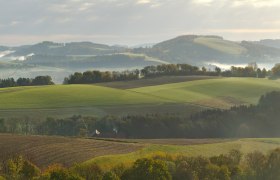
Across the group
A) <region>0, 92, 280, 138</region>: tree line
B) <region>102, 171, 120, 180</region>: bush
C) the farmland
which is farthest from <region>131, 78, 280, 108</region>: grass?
<region>102, 171, 120, 180</region>: bush

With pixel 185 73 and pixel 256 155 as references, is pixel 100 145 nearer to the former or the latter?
pixel 256 155

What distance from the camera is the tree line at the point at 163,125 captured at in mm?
98250

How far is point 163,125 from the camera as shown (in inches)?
4070

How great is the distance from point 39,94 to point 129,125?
128 feet

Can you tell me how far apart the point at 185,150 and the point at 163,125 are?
35.3m

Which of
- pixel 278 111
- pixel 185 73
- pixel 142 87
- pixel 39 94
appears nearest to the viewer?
pixel 278 111

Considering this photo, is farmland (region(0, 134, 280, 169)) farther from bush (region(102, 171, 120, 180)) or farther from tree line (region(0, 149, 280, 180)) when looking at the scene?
bush (region(102, 171, 120, 180))

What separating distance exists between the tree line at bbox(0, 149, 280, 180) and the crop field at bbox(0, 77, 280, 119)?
57.6m

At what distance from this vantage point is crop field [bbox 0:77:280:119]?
112500 mm

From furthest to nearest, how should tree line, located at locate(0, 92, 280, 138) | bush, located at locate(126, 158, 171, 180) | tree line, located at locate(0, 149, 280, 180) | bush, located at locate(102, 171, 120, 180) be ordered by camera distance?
1. tree line, located at locate(0, 92, 280, 138)
2. bush, located at locate(126, 158, 171, 180)
3. tree line, located at locate(0, 149, 280, 180)
4. bush, located at locate(102, 171, 120, 180)

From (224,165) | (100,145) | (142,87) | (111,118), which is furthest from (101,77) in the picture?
(224,165)

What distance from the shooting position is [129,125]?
102m

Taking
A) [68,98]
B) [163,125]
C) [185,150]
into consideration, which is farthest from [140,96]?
[185,150]

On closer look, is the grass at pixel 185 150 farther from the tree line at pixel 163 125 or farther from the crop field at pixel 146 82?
the crop field at pixel 146 82
